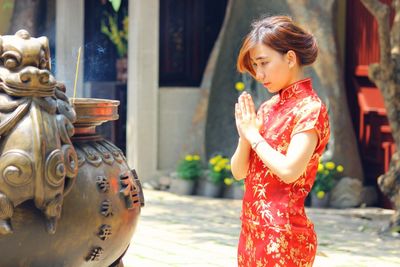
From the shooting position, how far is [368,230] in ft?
27.5

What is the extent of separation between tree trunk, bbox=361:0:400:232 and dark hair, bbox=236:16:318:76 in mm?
4271

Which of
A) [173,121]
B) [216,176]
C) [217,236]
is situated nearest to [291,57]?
[217,236]

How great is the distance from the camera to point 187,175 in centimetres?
1054

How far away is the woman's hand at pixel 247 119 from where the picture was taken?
370cm

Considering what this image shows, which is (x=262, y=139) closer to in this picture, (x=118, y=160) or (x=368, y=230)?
(x=118, y=160)

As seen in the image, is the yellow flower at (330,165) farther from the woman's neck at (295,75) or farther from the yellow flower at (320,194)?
the woman's neck at (295,75)

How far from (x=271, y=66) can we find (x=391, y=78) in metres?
4.49

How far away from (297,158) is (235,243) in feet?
13.2

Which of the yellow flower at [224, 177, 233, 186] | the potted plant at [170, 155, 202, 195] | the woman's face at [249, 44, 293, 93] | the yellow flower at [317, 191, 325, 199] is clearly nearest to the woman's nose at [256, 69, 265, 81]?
the woman's face at [249, 44, 293, 93]

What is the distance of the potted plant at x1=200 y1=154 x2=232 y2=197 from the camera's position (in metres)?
10.3

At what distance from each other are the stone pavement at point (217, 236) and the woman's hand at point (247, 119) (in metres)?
3.02

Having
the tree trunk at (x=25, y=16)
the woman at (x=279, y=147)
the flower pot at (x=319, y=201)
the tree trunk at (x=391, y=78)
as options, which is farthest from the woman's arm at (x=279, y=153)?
the tree trunk at (x=25, y=16)

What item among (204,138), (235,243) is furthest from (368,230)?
(204,138)

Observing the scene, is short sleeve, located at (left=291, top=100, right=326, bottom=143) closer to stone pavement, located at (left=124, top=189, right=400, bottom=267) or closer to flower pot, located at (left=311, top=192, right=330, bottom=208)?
stone pavement, located at (left=124, top=189, right=400, bottom=267)
